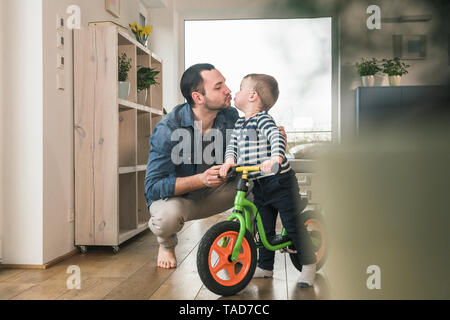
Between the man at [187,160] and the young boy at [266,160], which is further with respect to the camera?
the man at [187,160]

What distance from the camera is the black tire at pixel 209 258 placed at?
59.6 inches

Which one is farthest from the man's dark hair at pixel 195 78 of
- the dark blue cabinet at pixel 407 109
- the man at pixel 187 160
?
the dark blue cabinet at pixel 407 109

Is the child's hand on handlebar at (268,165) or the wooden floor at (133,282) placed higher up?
the child's hand on handlebar at (268,165)

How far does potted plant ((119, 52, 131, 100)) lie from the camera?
Answer: 2.58 meters

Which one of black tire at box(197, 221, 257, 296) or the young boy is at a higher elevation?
the young boy

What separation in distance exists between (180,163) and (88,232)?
69 cm

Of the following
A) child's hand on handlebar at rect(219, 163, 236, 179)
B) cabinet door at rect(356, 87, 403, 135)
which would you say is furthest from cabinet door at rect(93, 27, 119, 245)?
cabinet door at rect(356, 87, 403, 135)

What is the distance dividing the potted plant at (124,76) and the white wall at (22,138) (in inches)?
23.1

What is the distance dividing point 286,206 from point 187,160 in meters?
0.63

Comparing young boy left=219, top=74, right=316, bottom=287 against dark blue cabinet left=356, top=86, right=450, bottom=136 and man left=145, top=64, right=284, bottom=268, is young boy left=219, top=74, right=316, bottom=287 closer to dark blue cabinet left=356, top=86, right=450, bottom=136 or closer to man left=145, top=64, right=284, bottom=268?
man left=145, top=64, right=284, bottom=268

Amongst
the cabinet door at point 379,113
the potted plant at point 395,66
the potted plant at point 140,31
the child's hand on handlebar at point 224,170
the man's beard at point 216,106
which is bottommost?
the child's hand on handlebar at point 224,170

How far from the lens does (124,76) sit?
2.69 metres

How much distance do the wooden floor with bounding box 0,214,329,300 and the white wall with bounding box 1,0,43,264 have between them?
154 millimetres

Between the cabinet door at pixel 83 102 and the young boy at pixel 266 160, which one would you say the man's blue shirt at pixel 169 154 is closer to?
the young boy at pixel 266 160
